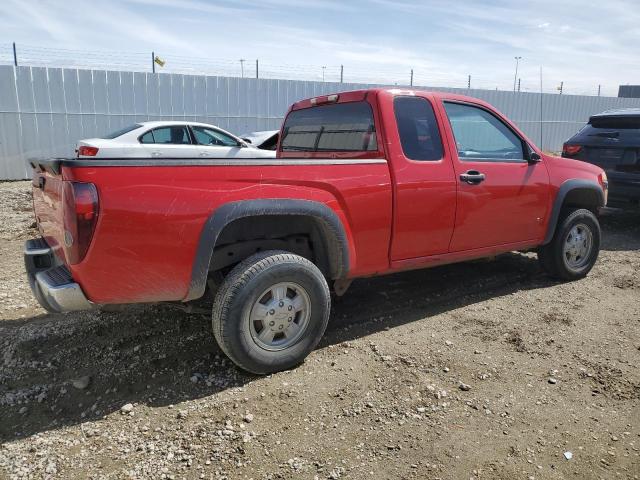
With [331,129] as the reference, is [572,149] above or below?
below

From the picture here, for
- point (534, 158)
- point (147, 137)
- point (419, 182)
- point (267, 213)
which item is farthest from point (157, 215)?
point (147, 137)

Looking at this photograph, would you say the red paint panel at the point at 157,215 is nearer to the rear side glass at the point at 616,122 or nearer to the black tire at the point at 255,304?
the black tire at the point at 255,304

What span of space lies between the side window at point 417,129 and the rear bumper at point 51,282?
95.4 inches

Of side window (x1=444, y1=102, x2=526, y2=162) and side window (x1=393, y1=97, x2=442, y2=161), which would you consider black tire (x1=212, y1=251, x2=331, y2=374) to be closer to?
side window (x1=393, y1=97, x2=442, y2=161)

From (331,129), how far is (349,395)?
7.31ft

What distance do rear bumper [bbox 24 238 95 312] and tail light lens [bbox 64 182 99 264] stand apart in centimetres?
21

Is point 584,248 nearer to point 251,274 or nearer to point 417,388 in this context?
point 417,388

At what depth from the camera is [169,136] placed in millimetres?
9664

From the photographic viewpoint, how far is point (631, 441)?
273 cm

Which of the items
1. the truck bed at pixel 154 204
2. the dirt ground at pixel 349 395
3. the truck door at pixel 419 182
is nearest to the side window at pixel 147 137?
the dirt ground at pixel 349 395

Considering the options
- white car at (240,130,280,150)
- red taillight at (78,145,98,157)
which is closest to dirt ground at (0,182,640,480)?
red taillight at (78,145,98,157)

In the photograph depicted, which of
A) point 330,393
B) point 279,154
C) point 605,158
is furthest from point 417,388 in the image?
point 605,158

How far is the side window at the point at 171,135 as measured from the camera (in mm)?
9580

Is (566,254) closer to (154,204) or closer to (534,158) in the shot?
(534,158)
